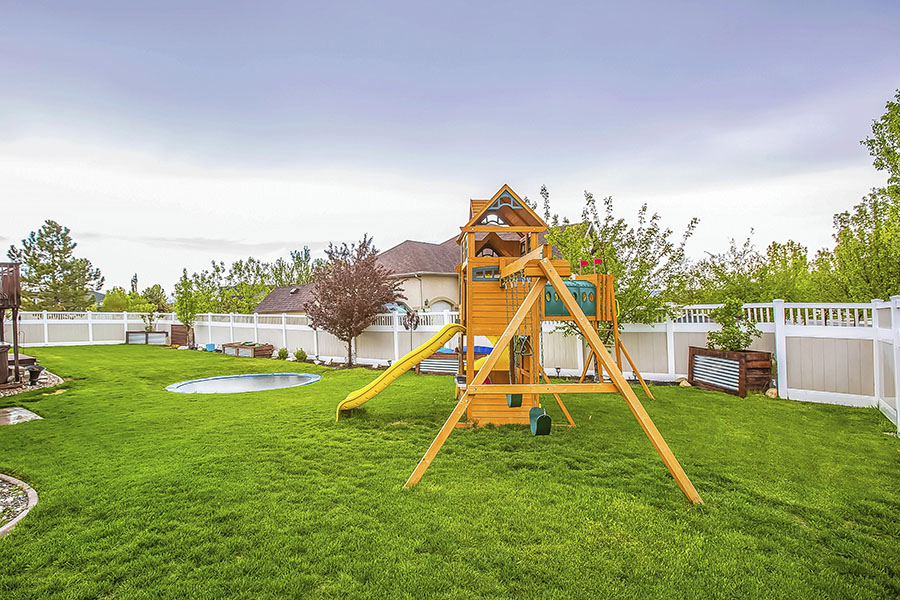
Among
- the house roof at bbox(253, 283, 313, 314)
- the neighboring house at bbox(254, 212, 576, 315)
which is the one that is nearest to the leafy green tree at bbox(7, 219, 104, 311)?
the house roof at bbox(253, 283, 313, 314)

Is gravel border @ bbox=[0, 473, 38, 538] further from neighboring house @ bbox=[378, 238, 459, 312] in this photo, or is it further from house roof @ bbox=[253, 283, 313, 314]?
house roof @ bbox=[253, 283, 313, 314]

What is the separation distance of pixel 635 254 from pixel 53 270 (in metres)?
55.3

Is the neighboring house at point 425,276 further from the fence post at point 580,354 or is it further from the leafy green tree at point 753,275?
the leafy green tree at point 753,275

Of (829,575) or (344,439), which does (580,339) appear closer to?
(344,439)

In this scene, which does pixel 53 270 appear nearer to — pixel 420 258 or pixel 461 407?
pixel 420 258

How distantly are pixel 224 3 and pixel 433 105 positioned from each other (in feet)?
21.3

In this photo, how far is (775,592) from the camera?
9.00 ft

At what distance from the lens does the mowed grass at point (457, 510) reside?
2922mm

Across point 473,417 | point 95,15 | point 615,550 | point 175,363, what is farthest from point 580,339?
point 175,363

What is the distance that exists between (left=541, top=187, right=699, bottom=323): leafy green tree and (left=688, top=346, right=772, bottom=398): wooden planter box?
5.25 ft

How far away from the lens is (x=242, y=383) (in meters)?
→ 13.1

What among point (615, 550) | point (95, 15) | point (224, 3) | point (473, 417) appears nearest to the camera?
point (615, 550)

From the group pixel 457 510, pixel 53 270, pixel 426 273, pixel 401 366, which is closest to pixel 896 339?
pixel 457 510

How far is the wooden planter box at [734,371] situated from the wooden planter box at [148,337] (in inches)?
1200
